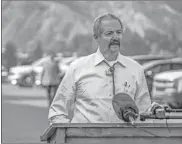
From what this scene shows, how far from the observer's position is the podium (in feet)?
12.4

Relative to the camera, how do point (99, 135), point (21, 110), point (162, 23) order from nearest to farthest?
point (99, 135) < point (21, 110) < point (162, 23)

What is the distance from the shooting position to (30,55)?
6041 centimetres

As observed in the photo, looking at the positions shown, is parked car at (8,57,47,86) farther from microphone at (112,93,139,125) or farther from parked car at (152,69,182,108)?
microphone at (112,93,139,125)

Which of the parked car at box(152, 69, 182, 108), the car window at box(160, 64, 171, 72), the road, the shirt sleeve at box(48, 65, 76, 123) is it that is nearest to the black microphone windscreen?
the shirt sleeve at box(48, 65, 76, 123)

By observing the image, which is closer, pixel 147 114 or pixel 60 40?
pixel 147 114

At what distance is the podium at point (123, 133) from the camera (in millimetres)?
3779

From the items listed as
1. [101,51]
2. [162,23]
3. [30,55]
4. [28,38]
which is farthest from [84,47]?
[101,51]

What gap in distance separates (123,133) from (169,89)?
14.9 metres

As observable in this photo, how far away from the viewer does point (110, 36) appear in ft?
14.8

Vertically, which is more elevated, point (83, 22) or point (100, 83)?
point (83, 22)

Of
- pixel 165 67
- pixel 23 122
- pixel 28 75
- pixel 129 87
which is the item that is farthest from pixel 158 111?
pixel 28 75

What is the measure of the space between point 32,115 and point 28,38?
4823 centimetres

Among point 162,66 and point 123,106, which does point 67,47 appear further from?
point 123,106

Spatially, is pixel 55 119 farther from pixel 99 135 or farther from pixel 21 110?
pixel 21 110
